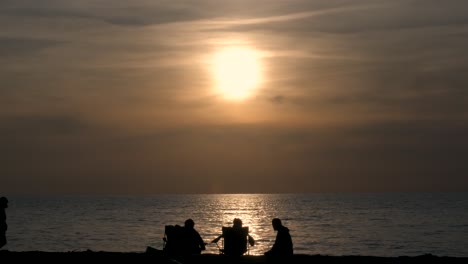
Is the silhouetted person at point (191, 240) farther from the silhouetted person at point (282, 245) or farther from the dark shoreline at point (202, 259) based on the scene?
the silhouetted person at point (282, 245)

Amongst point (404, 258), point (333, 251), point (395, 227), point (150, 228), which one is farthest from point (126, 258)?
point (395, 227)

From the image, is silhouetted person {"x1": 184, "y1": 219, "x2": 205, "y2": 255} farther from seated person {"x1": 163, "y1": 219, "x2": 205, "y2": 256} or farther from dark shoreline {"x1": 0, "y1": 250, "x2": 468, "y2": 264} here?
dark shoreline {"x1": 0, "y1": 250, "x2": 468, "y2": 264}

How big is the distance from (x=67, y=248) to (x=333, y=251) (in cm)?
1679

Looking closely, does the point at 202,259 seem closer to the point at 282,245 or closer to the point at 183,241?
the point at 183,241

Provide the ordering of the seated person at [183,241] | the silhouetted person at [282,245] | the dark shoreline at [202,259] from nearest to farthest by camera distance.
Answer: the silhouetted person at [282,245] → the dark shoreline at [202,259] → the seated person at [183,241]

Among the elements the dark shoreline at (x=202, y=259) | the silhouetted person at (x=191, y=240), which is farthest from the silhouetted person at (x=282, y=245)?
the silhouetted person at (x=191, y=240)

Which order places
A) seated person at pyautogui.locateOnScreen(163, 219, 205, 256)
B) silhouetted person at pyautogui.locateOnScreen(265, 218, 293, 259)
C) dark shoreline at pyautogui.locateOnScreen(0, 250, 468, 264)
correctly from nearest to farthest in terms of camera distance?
1. silhouetted person at pyautogui.locateOnScreen(265, 218, 293, 259)
2. dark shoreline at pyautogui.locateOnScreen(0, 250, 468, 264)
3. seated person at pyautogui.locateOnScreen(163, 219, 205, 256)

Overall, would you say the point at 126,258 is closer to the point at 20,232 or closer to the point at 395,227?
the point at 20,232

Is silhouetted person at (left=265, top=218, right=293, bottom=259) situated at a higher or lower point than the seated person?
lower

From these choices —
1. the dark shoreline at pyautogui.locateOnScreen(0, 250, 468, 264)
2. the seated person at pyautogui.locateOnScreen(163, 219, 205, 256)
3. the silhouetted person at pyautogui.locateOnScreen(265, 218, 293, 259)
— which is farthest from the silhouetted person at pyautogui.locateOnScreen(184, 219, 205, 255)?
the silhouetted person at pyautogui.locateOnScreen(265, 218, 293, 259)

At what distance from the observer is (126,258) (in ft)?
71.2

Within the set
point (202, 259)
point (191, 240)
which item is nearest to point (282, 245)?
point (202, 259)

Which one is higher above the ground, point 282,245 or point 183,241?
point 183,241

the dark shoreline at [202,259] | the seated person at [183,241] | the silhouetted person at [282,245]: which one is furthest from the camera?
the seated person at [183,241]
